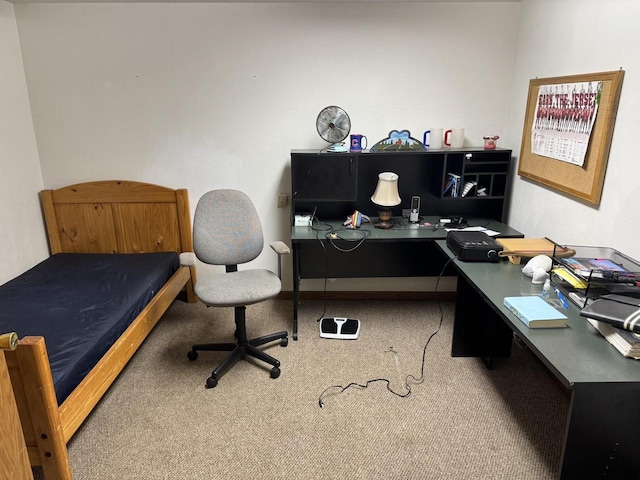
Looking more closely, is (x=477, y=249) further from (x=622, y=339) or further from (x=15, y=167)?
(x=15, y=167)

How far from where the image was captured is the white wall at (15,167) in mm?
2867

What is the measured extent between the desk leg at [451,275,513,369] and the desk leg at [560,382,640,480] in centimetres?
110

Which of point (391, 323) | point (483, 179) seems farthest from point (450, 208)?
point (391, 323)

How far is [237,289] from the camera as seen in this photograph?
2494 millimetres

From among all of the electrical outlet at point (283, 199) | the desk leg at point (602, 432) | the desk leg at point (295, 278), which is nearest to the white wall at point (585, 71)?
the desk leg at point (602, 432)

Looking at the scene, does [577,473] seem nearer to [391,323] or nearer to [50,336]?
[391,323]

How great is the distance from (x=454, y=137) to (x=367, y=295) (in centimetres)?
140

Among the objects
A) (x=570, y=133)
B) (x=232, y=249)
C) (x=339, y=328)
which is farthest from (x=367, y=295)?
(x=570, y=133)

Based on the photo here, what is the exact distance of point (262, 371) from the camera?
2.59 meters

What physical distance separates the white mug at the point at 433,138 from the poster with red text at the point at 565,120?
2.00 feet

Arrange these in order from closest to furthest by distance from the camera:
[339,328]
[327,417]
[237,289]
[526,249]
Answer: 1. [327,417]
2. [526,249]
3. [237,289]
4. [339,328]

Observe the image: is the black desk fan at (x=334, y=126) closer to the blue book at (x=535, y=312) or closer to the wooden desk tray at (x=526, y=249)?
the wooden desk tray at (x=526, y=249)

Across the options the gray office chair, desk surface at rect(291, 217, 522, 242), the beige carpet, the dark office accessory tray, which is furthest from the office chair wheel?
the dark office accessory tray

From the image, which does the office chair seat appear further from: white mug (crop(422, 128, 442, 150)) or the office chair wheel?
white mug (crop(422, 128, 442, 150))
